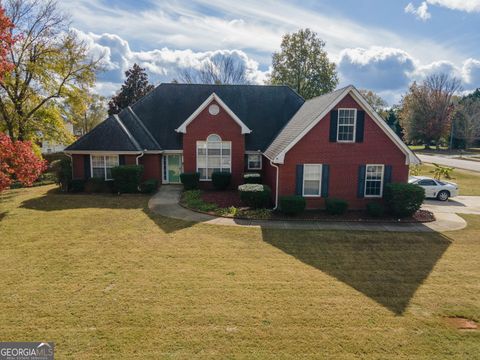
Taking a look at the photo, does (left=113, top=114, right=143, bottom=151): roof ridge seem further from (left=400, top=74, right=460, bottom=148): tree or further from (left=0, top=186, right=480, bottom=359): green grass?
(left=400, top=74, right=460, bottom=148): tree

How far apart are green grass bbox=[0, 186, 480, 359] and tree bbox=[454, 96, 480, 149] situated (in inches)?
2481

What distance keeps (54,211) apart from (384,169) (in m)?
18.3

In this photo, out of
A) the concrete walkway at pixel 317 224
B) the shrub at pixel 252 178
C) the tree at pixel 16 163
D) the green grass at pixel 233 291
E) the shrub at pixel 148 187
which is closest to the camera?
the green grass at pixel 233 291

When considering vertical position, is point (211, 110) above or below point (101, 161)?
above

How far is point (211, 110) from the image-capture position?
75.4 ft

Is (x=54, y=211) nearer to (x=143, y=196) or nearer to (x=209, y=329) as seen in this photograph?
(x=143, y=196)

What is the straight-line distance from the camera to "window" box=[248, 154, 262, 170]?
24.8 metres

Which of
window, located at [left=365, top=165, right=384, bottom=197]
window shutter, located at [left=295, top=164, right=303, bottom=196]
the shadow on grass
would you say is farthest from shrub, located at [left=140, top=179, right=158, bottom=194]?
window, located at [left=365, top=165, right=384, bottom=197]

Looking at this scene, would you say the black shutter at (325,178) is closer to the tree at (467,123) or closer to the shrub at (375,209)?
the shrub at (375,209)

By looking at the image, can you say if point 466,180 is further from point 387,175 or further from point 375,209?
point 375,209

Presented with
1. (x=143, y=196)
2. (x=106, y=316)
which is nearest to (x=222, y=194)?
(x=143, y=196)

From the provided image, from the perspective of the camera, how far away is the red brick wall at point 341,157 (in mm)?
17516

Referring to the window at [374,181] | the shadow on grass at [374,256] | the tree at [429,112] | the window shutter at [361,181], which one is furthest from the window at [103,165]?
the tree at [429,112]

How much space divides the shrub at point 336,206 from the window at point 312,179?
106 cm
